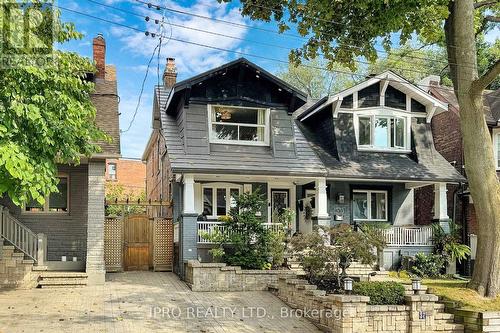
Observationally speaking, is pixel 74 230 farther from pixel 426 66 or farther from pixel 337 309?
pixel 426 66

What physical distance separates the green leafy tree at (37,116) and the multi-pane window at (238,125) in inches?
311

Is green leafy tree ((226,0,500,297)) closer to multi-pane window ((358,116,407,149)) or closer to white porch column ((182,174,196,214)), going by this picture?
white porch column ((182,174,196,214))

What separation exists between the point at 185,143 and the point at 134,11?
209 inches

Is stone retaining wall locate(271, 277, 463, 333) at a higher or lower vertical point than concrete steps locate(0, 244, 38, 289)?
lower

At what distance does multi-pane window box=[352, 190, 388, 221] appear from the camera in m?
22.0

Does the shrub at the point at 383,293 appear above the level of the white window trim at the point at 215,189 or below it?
below

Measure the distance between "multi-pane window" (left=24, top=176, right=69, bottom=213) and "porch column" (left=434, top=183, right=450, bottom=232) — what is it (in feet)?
45.5

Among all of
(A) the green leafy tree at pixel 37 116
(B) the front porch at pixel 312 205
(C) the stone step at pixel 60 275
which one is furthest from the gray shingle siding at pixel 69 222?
(A) the green leafy tree at pixel 37 116

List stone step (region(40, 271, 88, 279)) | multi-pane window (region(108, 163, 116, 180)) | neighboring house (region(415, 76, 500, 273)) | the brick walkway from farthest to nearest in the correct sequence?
multi-pane window (region(108, 163, 116, 180)) → neighboring house (region(415, 76, 500, 273)) → stone step (region(40, 271, 88, 279)) → the brick walkway

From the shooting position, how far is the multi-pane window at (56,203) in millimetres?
17969

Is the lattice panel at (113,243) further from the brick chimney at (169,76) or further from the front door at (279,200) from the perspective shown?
the brick chimney at (169,76)

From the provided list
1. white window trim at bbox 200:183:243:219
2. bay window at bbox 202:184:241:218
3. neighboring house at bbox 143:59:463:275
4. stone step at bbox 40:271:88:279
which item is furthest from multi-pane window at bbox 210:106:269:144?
stone step at bbox 40:271:88:279

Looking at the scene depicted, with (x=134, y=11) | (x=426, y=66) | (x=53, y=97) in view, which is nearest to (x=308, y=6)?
(x=134, y=11)

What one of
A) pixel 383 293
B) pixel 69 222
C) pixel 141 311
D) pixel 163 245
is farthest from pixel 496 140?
pixel 69 222
